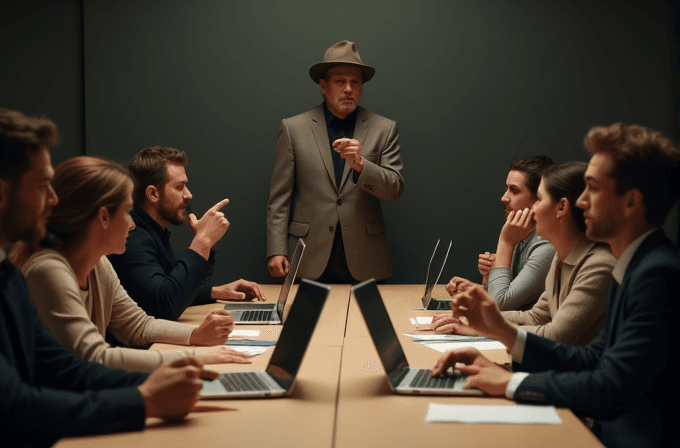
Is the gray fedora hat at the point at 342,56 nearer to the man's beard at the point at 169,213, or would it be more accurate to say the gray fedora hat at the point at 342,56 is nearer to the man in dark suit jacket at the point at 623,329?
the man's beard at the point at 169,213

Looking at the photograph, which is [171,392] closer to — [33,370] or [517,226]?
[33,370]

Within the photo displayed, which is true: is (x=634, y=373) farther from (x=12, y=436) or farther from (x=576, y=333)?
(x=12, y=436)

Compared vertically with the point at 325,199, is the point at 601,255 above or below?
above

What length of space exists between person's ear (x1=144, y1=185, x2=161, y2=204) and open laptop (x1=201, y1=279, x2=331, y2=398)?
1.43 meters

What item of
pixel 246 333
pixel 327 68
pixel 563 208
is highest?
pixel 327 68

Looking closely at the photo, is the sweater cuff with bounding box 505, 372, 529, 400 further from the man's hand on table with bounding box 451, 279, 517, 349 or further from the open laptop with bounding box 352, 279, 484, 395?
the man's hand on table with bounding box 451, 279, 517, 349

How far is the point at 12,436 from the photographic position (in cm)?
135

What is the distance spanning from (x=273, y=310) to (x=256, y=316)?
127mm

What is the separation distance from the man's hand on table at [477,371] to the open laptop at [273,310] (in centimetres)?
92

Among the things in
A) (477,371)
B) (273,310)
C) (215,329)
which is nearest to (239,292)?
(273,310)

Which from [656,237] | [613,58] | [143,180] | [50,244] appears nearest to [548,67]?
[613,58]

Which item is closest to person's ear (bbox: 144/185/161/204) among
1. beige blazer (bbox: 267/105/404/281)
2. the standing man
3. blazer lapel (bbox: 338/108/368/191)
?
the standing man

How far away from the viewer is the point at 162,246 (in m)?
3.01

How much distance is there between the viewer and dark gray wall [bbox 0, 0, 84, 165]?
4867 mm
